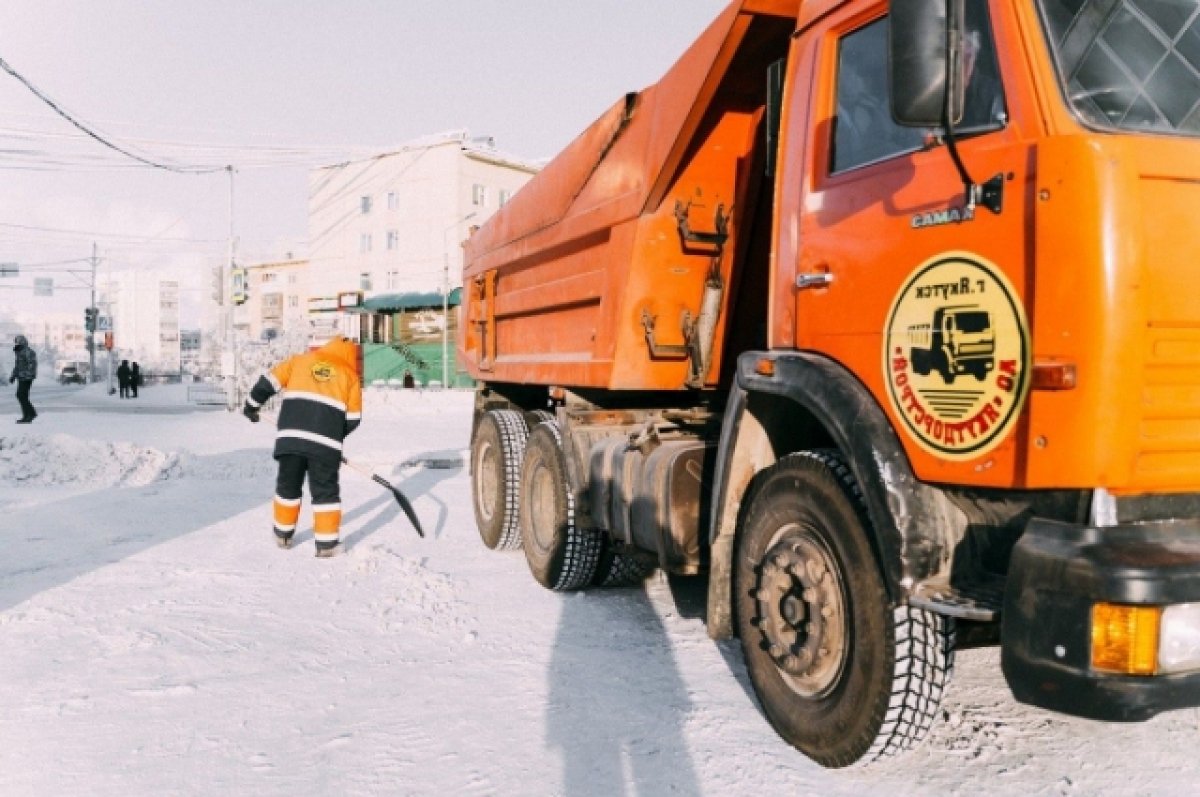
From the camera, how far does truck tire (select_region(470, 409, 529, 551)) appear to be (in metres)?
6.34

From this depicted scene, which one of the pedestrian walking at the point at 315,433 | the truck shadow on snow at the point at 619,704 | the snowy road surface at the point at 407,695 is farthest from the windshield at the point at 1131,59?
the pedestrian walking at the point at 315,433

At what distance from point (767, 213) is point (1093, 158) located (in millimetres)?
2208

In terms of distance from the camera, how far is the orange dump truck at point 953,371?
2133mm

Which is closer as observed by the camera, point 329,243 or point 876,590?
point 876,590

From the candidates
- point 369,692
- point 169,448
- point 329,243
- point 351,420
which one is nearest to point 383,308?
point 329,243

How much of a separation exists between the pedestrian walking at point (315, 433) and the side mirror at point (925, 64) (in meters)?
4.74

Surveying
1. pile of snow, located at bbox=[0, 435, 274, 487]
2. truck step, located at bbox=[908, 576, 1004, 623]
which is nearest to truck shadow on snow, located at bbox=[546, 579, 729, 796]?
truck step, located at bbox=[908, 576, 1004, 623]

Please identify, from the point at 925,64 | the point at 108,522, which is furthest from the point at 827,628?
the point at 108,522

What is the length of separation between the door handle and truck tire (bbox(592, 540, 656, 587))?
2.57 metres

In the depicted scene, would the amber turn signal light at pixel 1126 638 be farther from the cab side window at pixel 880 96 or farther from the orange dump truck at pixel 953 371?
the cab side window at pixel 880 96

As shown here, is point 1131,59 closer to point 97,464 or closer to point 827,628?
point 827,628

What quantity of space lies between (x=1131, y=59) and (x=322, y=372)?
5.18m

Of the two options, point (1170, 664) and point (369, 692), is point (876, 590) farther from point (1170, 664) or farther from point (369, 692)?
point (369, 692)

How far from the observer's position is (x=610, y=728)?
3299 mm
